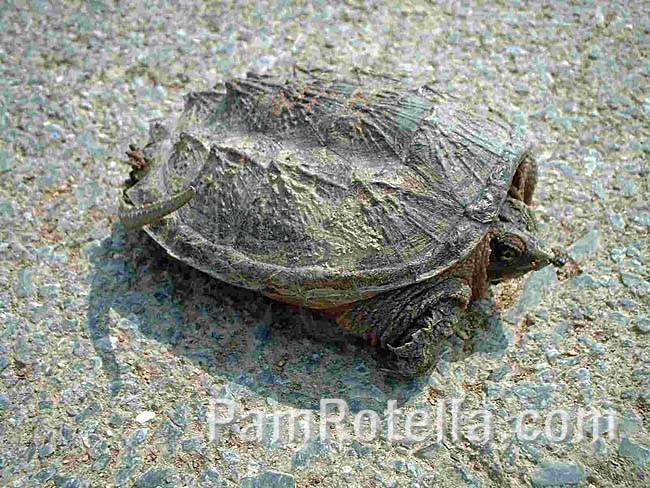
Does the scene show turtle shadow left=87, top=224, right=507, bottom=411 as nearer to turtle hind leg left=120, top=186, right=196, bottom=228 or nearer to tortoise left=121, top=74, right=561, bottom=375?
tortoise left=121, top=74, right=561, bottom=375

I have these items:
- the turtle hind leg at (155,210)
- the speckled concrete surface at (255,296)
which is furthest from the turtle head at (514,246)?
the turtle hind leg at (155,210)

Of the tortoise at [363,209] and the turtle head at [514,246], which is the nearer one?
the tortoise at [363,209]

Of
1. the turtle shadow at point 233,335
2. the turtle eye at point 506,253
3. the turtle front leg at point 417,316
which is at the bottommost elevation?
the turtle shadow at point 233,335

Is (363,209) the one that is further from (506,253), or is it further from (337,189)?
(506,253)

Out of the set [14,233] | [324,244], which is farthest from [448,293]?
[14,233]

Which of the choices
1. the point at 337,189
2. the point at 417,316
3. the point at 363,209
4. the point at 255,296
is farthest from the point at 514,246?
the point at 255,296

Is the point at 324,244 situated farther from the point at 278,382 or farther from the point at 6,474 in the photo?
the point at 6,474

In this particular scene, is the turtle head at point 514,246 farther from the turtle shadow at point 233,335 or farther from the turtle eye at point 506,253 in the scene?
the turtle shadow at point 233,335
